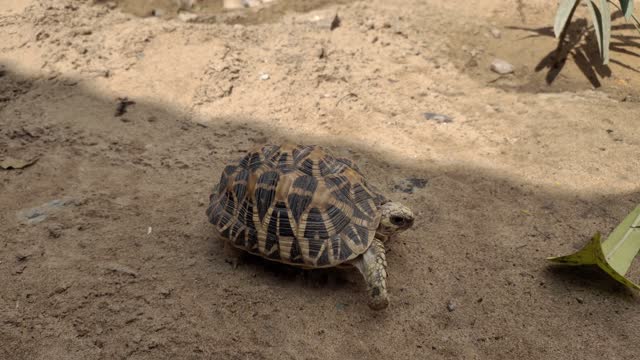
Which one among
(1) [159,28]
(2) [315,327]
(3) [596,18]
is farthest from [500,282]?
(1) [159,28]

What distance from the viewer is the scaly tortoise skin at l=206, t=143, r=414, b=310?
256 centimetres

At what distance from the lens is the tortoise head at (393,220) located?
2697 millimetres

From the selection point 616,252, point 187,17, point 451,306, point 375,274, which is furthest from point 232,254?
point 187,17

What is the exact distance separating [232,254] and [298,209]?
0.58 m

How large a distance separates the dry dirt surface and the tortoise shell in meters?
0.27

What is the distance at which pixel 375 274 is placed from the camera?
8.29 feet

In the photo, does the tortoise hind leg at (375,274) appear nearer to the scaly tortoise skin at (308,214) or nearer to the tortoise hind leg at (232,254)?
the scaly tortoise skin at (308,214)

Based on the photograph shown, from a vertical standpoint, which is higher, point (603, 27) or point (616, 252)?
point (603, 27)

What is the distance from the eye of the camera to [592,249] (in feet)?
8.34

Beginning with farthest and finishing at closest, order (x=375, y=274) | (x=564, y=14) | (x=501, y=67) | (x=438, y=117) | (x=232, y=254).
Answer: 1. (x=501, y=67)
2. (x=564, y=14)
3. (x=438, y=117)
4. (x=232, y=254)
5. (x=375, y=274)

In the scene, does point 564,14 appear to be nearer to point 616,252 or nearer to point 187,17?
point 616,252

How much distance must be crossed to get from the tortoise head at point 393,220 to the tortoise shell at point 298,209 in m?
0.06

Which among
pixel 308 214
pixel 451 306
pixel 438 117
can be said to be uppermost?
pixel 308 214

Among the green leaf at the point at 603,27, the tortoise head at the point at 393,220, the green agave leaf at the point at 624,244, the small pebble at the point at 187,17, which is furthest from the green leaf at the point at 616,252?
the small pebble at the point at 187,17
